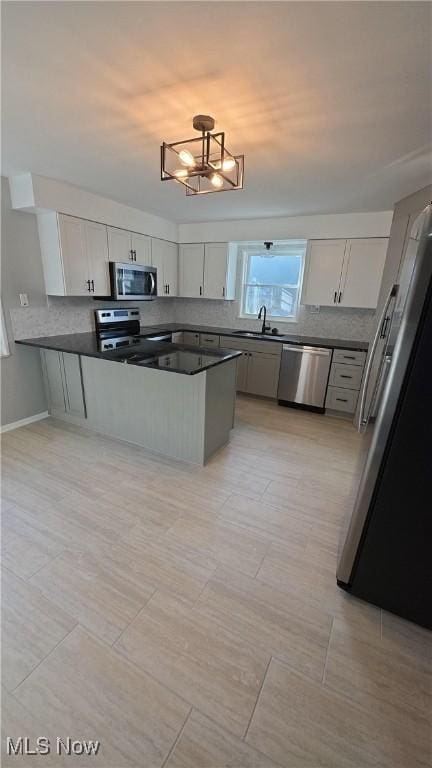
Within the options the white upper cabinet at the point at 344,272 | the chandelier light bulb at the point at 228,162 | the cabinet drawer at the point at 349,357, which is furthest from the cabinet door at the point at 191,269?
the chandelier light bulb at the point at 228,162

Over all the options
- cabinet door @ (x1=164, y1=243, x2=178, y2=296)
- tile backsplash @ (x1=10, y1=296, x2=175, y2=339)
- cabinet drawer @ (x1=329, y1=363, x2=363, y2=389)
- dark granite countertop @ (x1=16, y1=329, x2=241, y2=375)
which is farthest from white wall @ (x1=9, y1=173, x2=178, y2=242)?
cabinet drawer @ (x1=329, y1=363, x2=363, y2=389)

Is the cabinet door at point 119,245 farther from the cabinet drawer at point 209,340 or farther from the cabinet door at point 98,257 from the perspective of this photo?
the cabinet drawer at point 209,340

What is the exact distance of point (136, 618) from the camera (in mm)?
1425

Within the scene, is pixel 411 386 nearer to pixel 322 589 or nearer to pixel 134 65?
pixel 322 589

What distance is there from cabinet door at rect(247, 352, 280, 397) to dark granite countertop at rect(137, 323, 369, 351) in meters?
0.26

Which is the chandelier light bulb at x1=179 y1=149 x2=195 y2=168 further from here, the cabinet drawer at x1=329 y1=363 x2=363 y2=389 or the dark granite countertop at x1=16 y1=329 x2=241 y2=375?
the cabinet drawer at x1=329 y1=363 x2=363 y2=389

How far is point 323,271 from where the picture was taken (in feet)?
12.8

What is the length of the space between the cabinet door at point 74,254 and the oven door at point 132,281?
361 millimetres

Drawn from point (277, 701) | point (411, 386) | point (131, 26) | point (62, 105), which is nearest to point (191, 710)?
point (277, 701)

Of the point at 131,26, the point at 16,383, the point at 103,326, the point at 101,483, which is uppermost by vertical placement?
the point at 131,26

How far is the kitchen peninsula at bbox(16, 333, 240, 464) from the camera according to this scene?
2.56 meters

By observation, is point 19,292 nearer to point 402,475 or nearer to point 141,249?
point 141,249

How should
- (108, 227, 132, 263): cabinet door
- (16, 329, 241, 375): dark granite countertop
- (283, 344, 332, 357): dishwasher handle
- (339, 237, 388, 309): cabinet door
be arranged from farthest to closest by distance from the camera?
(283, 344, 332, 357): dishwasher handle
(108, 227, 132, 263): cabinet door
(339, 237, 388, 309): cabinet door
(16, 329, 241, 375): dark granite countertop

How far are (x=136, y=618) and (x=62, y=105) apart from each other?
2.74m
